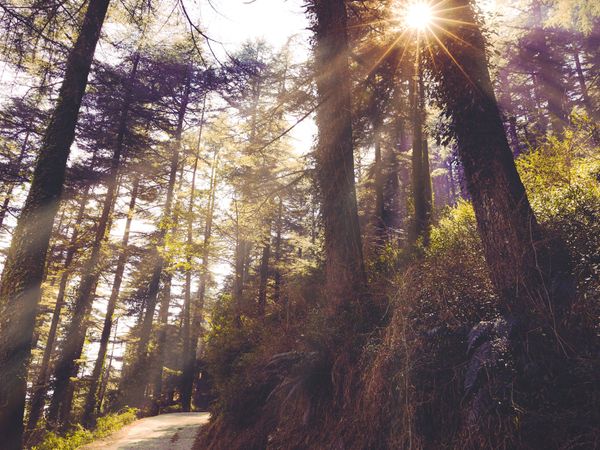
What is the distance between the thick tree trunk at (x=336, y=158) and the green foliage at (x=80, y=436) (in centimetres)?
867

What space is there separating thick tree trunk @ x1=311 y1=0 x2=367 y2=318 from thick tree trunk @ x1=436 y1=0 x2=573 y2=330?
6.80 feet

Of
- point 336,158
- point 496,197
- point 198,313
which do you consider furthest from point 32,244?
point 198,313

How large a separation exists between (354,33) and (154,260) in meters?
14.8

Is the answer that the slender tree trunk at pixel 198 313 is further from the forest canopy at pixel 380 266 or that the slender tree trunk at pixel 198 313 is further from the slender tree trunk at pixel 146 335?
the slender tree trunk at pixel 146 335

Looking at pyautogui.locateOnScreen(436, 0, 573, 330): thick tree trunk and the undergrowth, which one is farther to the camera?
pyautogui.locateOnScreen(436, 0, 573, 330): thick tree trunk

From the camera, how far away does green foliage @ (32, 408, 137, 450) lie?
8680mm

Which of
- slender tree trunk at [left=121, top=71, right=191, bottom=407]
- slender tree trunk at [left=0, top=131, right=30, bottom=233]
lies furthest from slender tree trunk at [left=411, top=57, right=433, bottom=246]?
slender tree trunk at [left=0, top=131, right=30, bottom=233]

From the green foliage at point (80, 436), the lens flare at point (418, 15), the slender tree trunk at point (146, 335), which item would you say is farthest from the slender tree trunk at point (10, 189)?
the lens flare at point (418, 15)

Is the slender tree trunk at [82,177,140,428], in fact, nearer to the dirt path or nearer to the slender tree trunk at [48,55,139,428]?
the slender tree trunk at [48,55,139,428]

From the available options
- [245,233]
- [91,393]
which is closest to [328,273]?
[245,233]

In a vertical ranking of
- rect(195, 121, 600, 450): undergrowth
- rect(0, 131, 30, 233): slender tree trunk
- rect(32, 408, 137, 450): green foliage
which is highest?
rect(0, 131, 30, 233): slender tree trunk

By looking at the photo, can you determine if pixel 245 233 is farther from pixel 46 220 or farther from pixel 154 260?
pixel 46 220

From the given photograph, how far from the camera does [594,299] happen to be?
2.58 meters

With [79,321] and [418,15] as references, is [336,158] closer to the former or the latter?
[418,15]
